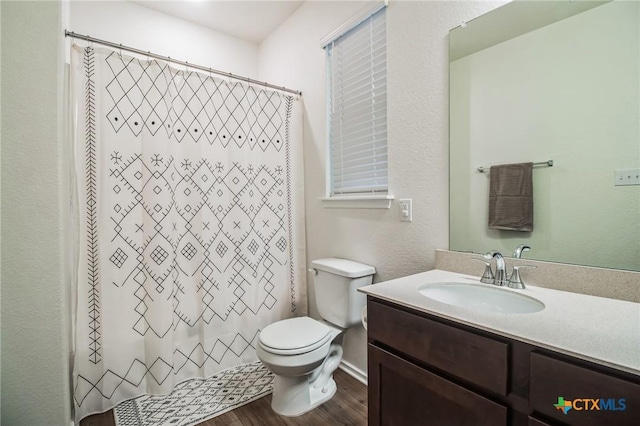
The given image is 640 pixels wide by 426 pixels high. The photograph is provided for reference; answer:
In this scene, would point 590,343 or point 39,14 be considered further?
point 39,14

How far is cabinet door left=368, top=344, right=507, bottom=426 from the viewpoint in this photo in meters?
0.82

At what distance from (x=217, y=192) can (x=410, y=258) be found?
1.29m

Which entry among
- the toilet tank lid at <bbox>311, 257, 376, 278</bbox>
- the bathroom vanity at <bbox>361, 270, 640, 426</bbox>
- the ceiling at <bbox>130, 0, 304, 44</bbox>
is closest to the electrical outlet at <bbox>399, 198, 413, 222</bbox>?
the toilet tank lid at <bbox>311, 257, 376, 278</bbox>

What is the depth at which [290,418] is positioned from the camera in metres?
1.55

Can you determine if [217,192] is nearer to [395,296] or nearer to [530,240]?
[395,296]

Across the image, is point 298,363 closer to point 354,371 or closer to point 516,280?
point 354,371

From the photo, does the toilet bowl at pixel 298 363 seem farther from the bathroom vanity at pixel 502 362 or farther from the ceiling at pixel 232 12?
the ceiling at pixel 232 12

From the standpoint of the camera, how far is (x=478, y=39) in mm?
1303

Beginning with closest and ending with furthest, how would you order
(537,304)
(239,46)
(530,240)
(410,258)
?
(537,304), (530,240), (410,258), (239,46)

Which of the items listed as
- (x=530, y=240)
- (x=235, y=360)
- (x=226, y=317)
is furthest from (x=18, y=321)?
(x=530, y=240)


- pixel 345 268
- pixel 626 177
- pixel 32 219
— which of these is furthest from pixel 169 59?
pixel 626 177

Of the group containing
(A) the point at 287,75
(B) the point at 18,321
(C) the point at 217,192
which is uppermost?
(A) the point at 287,75

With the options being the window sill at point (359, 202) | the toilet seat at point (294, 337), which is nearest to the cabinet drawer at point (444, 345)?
the toilet seat at point (294, 337)

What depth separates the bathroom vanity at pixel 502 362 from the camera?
64 cm
